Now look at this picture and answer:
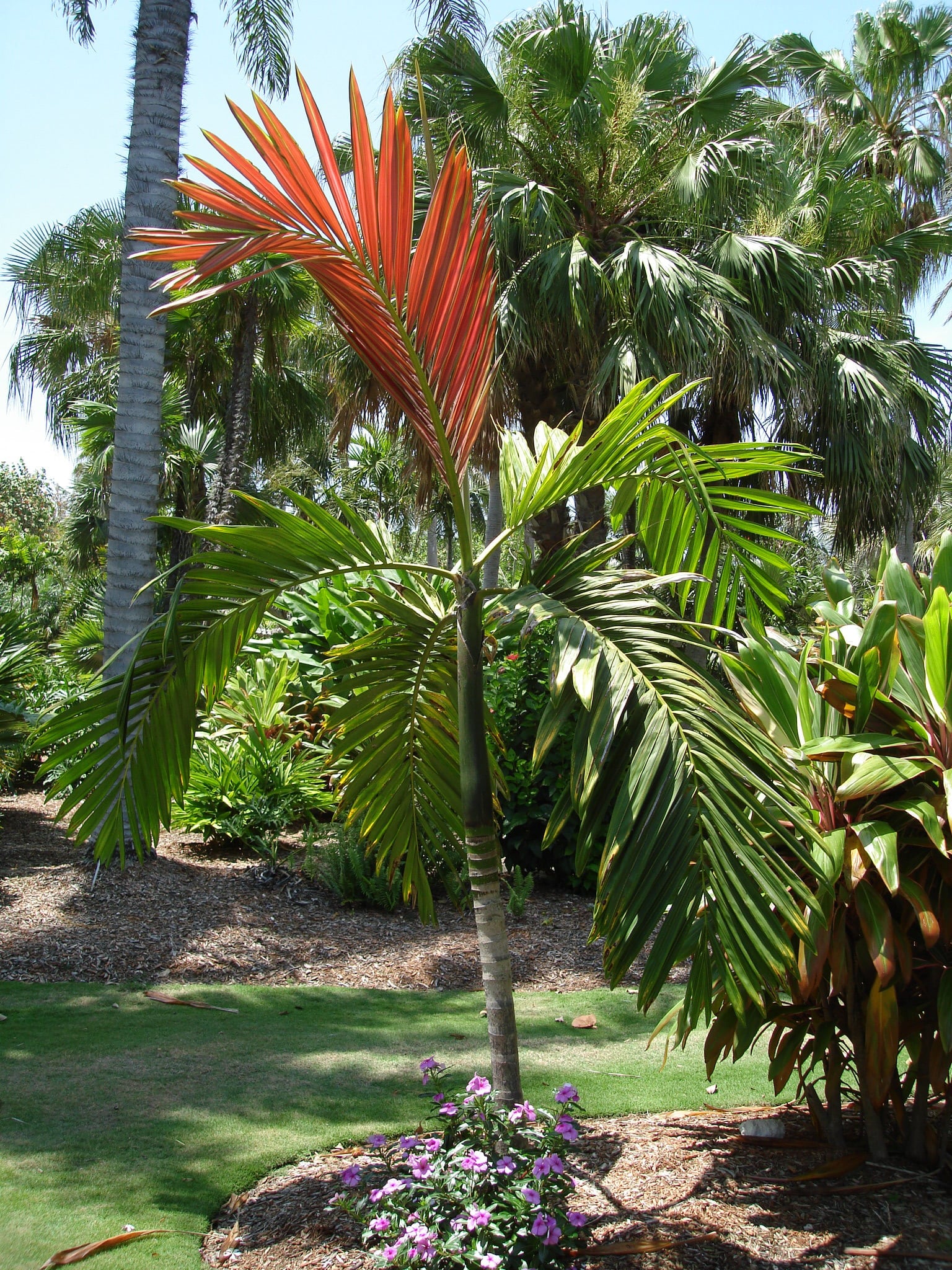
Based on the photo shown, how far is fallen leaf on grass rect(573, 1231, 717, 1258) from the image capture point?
2414 mm

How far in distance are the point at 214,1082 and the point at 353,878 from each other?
2.81 meters

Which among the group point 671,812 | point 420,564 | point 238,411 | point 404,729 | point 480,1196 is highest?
point 238,411

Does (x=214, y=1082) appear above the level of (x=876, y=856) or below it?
below

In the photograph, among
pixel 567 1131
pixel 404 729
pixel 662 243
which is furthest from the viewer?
pixel 662 243

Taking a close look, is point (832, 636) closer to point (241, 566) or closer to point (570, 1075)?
point (241, 566)

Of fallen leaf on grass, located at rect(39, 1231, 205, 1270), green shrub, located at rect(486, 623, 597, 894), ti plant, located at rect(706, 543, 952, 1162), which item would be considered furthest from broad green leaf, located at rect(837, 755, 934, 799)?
green shrub, located at rect(486, 623, 597, 894)

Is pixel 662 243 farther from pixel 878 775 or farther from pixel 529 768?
pixel 878 775

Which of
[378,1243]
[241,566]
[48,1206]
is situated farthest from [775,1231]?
[241,566]

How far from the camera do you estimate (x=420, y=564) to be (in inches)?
106

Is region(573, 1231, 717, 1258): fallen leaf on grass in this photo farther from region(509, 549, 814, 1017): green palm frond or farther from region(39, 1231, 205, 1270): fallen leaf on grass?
region(39, 1231, 205, 1270): fallen leaf on grass

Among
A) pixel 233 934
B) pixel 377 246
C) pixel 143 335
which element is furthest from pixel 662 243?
pixel 377 246

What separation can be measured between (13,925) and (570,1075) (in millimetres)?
3461

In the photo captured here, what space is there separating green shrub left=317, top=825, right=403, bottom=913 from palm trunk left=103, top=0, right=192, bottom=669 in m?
2.11

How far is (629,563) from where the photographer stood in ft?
49.4
